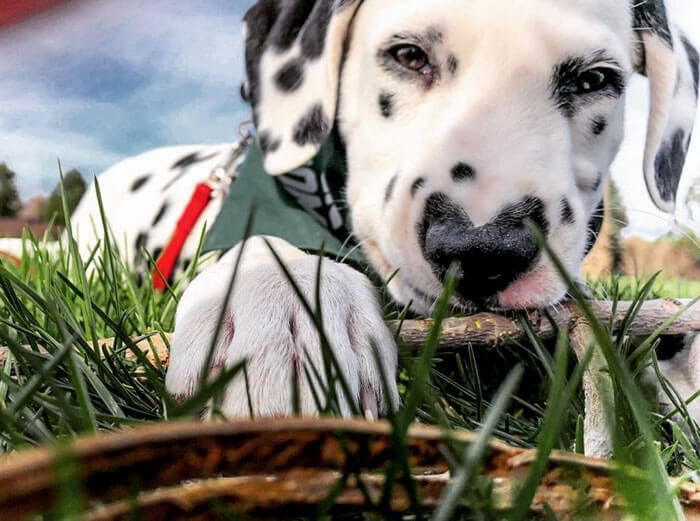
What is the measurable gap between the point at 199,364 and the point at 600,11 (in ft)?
3.93

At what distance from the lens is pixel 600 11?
1548 millimetres

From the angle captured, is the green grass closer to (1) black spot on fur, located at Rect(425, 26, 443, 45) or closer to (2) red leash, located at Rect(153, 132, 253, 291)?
(2) red leash, located at Rect(153, 132, 253, 291)

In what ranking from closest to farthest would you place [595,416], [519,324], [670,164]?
[595,416] < [519,324] < [670,164]

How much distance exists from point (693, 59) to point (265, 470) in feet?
6.00

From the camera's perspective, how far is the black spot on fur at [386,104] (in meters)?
1.58

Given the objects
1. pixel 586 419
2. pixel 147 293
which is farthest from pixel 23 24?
pixel 586 419

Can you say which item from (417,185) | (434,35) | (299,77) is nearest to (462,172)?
(417,185)

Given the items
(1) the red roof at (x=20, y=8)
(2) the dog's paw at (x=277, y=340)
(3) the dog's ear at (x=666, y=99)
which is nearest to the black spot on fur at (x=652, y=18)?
(3) the dog's ear at (x=666, y=99)

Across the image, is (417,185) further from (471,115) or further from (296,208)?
(296,208)

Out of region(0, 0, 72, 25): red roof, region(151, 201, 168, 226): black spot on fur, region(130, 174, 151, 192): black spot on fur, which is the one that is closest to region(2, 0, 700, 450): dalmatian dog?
region(151, 201, 168, 226): black spot on fur

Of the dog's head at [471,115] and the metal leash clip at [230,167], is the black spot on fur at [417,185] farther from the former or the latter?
the metal leash clip at [230,167]

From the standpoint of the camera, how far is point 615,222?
1661 mm

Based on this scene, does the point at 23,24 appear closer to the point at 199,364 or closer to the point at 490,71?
the point at 490,71

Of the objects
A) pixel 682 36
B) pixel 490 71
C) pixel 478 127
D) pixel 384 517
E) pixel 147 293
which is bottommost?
pixel 147 293
